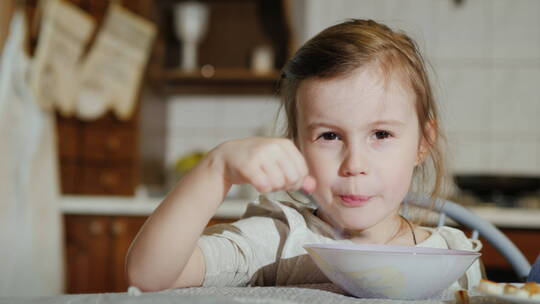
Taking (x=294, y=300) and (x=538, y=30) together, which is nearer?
(x=294, y=300)

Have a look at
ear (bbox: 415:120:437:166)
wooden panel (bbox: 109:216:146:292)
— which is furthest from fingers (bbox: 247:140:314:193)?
wooden panel (bbox: 109:216:146:292)

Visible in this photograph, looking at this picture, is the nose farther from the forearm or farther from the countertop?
the countertop

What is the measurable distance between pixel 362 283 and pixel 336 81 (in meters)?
0.31

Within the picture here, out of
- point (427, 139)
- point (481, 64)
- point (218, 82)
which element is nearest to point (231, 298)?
point (427, 139)

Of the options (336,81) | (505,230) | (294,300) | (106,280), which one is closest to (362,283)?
(294,300)

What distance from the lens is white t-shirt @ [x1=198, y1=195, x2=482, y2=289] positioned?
0.85 metres

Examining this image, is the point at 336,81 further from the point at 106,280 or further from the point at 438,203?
the point at 106,280

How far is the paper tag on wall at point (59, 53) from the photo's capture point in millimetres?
2420

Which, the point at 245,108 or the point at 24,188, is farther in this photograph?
the point at 245,108

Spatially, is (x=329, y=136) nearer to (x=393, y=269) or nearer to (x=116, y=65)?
(x=393, y=269)

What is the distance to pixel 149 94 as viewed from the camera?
2605 millimetres

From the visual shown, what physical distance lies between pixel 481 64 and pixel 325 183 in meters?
2.19

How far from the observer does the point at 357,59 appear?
0.87 meters

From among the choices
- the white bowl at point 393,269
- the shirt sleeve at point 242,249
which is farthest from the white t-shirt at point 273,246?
the white bowl at point 393,269
